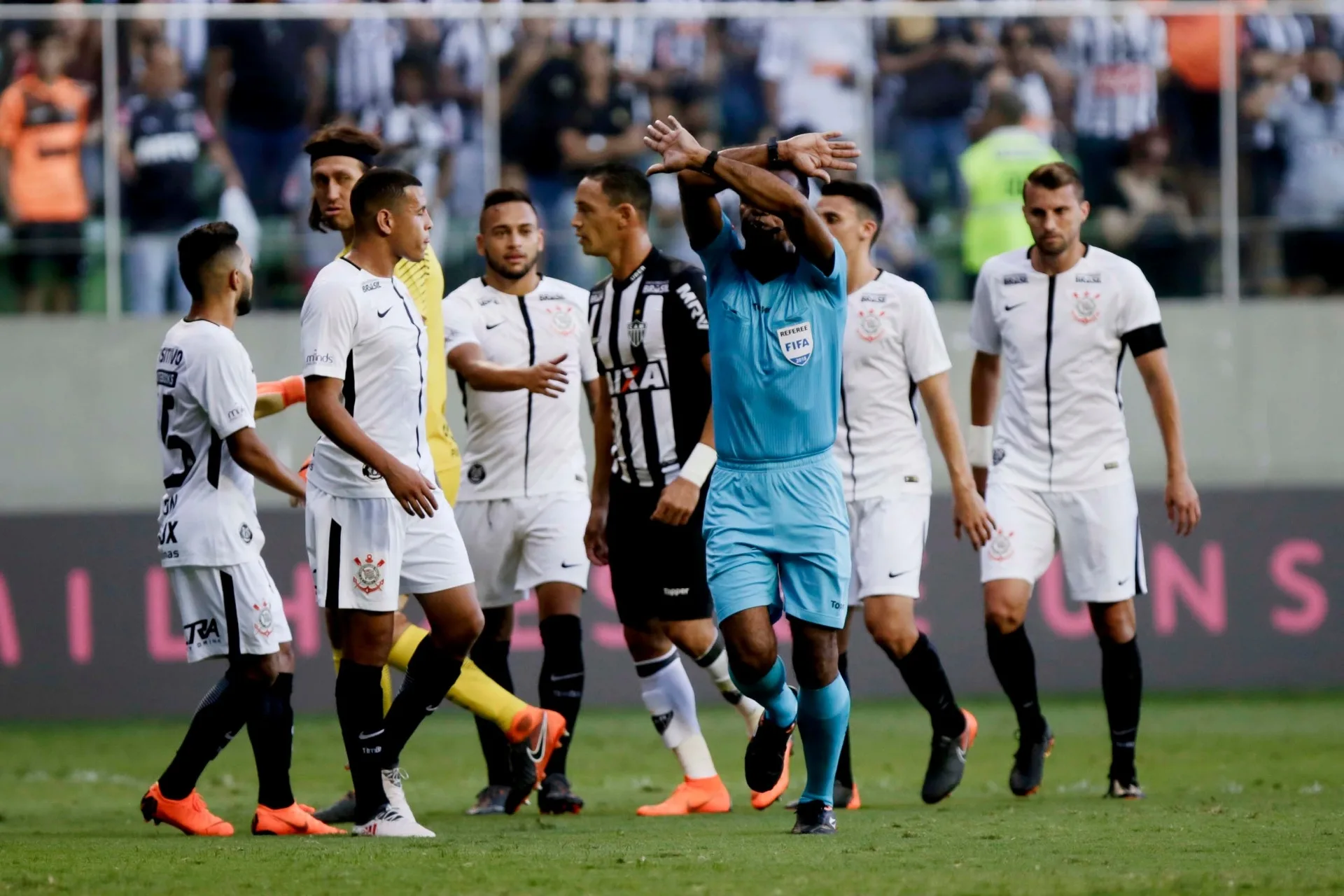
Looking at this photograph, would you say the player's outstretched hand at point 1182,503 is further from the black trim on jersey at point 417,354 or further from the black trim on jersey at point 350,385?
the black trim on jersey at point 350,385

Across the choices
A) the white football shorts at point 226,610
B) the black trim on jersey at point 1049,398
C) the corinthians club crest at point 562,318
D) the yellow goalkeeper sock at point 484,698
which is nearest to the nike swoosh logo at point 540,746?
the yellow goalkeeper sock at point 484,698

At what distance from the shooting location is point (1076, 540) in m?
7.93

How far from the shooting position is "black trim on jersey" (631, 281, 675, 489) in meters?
7.55

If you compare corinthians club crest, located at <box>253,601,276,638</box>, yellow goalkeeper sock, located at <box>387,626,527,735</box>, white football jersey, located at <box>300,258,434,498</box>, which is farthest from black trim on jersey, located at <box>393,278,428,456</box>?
yellow goalkeeper sock, located at <box>387,626,527,735</box>

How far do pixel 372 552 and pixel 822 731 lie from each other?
1.57 metres

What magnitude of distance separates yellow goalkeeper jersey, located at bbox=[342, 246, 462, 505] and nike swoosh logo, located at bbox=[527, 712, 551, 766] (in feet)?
3.05

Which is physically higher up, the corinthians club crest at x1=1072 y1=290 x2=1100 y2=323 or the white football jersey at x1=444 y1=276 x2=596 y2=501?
the corinthians club crest at x1=1072 y1=290 x2=1100 y2=323

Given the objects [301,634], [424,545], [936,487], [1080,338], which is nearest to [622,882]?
[424,545]

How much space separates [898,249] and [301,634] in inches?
181

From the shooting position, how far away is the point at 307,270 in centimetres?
1262

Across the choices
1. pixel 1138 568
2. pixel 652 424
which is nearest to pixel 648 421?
pixel 652 424

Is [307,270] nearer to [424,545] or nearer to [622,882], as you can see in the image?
[424,545]

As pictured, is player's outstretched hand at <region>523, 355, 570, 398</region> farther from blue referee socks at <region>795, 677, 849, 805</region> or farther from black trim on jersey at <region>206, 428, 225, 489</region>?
blue referee socks at <region>795, 677, 849, 805</region>

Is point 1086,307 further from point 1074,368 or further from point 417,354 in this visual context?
point 417,354
